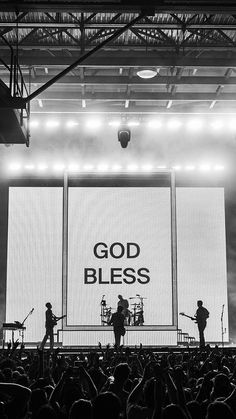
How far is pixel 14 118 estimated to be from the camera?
11.7 m

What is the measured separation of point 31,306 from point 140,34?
390 inches

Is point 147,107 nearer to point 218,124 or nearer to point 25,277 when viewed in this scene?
point 218,124

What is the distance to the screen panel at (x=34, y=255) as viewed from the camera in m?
21.8

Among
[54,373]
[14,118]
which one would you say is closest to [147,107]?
[14,118]

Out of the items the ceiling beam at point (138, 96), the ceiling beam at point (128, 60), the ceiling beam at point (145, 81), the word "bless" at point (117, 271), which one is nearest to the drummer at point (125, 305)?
the word "bless" at point (117, 271)

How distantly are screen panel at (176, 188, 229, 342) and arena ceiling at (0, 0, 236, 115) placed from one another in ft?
11.1

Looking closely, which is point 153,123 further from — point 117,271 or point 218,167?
point 117,271

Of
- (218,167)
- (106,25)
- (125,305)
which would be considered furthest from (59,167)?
(106,25)

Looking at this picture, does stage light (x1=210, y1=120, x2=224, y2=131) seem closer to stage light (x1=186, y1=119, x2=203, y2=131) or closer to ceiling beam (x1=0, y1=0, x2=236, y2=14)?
stage light (x1=186, y1=119, x2=203, y2=131)

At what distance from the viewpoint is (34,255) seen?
22234 mm

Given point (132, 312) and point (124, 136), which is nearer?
point (124, 136)

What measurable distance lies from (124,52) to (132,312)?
8.87 m

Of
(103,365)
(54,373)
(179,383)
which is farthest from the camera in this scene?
(103,365)

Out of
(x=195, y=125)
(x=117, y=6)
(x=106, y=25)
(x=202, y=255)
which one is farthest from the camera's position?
(x=202, y=255)
